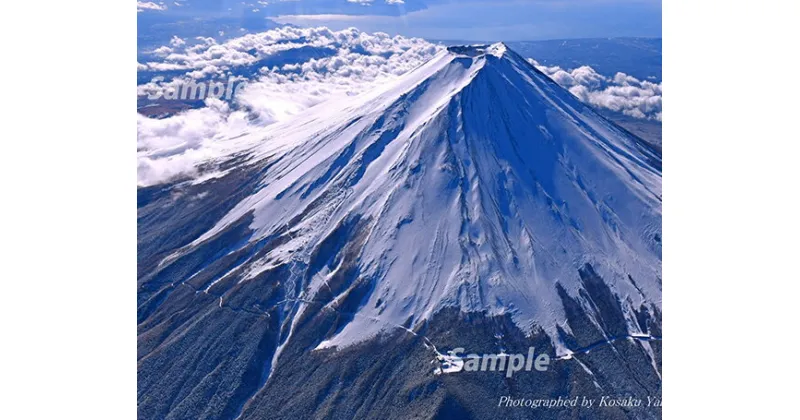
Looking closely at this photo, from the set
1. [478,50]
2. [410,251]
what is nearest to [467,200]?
[410,251]

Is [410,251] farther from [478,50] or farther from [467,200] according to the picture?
[478,50]

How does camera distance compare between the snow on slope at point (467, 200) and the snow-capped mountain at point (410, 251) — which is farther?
the snow on slope at point (467, 200)

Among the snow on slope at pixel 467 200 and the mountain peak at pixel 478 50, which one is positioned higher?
the mountain peak at pixel 478 50

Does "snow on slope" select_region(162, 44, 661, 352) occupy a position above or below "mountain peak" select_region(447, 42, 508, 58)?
below

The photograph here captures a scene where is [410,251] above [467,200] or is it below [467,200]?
below

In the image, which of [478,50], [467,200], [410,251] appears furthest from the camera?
[478,50]
